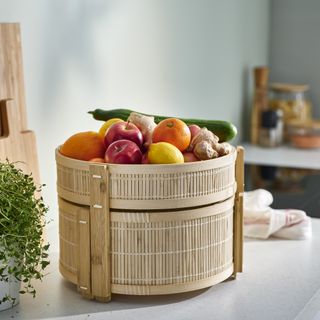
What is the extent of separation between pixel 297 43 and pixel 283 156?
51cm

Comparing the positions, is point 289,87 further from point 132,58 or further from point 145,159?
point 145,159

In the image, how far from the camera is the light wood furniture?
1.53m

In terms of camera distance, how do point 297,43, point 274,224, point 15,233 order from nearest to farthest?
point 15,233, point 274,224, point 297,43

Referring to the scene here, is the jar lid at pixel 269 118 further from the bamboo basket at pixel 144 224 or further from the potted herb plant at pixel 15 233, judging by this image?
the potted herb plant at pixel 15 233

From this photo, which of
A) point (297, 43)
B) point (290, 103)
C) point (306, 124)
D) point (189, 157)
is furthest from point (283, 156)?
point (189, 157)

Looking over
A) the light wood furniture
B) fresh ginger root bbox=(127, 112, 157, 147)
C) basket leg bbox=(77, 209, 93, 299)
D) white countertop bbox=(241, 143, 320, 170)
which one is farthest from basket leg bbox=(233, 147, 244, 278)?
white countertop bbox=(241, 143, 320, 170)

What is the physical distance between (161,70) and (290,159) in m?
0.61

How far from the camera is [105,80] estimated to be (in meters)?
1.96

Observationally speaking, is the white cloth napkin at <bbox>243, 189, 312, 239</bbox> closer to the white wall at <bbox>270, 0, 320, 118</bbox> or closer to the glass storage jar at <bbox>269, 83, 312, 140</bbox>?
the glass storage jar at <bbox>269, 83, 312, 140</bbox>

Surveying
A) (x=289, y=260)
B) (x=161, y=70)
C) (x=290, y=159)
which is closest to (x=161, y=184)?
Result: (x=289, y=260)

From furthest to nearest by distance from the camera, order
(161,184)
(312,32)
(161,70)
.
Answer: (312,32) → (161,70) → (161,184)

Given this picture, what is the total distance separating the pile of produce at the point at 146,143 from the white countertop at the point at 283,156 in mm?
1192

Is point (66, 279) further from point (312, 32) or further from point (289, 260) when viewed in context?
point (312, 32)

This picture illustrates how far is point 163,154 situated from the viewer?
1.26 meters
